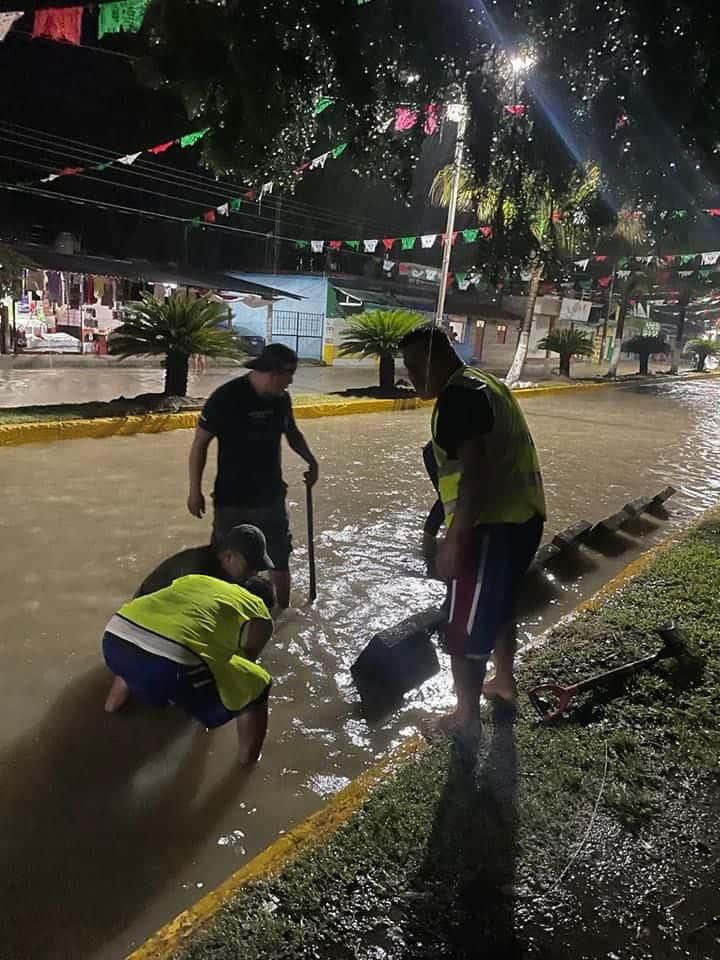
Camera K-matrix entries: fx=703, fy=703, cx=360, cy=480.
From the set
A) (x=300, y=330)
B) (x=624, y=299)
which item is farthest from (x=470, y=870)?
(x=624, y=299)

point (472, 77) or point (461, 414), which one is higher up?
point (472, 77)

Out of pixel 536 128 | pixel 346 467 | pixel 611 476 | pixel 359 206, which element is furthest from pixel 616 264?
pixel 536 128

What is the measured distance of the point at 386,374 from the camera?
1455 cm

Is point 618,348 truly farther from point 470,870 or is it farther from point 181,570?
point 470,870

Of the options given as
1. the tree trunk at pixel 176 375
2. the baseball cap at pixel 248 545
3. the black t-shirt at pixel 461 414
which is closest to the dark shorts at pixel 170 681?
the baseball cap at pixel 248 545

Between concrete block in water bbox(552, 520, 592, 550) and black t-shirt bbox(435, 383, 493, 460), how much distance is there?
10.2 feet

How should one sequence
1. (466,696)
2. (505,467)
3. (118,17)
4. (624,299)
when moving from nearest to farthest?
(505,467) → (466,696) → (118,17) → (624,299)

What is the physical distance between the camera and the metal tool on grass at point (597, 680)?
10.5ft

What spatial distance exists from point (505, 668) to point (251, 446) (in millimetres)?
1799

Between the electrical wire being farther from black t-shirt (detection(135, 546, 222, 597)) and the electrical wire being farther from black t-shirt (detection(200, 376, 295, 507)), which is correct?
black t-shirt (detection(135, 546, 222, 597))

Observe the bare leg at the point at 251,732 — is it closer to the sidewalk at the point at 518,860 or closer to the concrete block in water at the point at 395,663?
the sidewalk at the point at 518,860

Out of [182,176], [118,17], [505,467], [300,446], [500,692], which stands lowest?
[500,692]

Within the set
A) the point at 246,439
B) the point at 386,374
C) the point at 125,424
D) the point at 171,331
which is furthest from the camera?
the point at 386,374

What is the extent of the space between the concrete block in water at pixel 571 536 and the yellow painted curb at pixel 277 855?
2.83 metres
